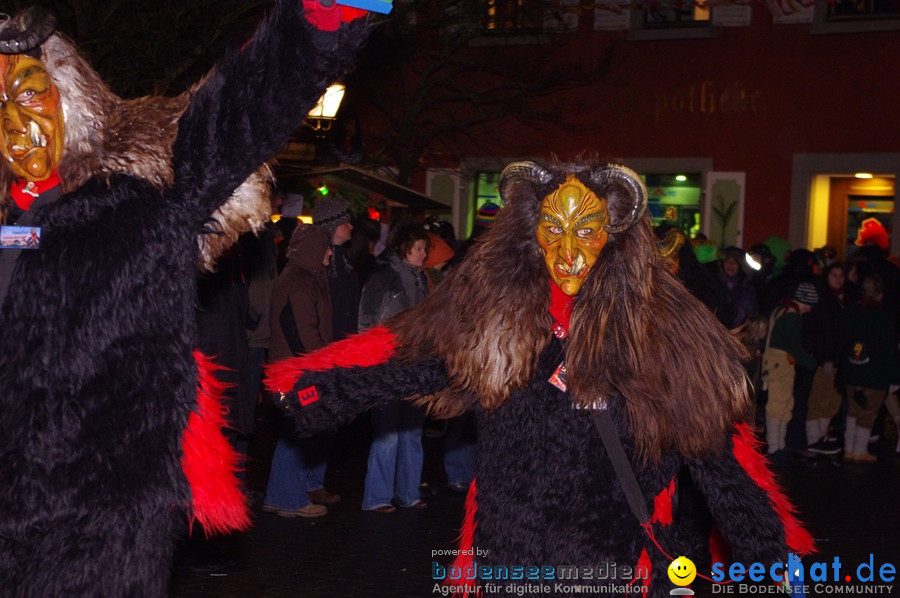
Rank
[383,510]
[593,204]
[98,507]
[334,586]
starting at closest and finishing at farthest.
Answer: [98,507], [593,204], [334,586], [383,510]

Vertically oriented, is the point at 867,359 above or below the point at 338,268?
below

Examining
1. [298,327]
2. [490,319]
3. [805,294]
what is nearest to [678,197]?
[805,294]

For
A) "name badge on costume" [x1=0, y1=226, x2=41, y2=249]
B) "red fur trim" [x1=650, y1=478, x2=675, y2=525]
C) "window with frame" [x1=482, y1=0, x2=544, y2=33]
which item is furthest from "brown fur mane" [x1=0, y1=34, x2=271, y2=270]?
"window with frame" [x1=482, y1=0, x2=544, y2=33]

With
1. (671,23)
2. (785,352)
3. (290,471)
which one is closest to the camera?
(290,471)

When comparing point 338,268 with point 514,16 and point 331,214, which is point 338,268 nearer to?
point 331,214

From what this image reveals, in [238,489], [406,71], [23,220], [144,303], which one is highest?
[406,71]

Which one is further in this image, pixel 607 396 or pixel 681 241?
pixel 681 241

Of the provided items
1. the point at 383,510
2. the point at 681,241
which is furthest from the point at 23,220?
the point at 383,510

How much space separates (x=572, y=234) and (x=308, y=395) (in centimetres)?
101

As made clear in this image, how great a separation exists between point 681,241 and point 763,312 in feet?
13.7

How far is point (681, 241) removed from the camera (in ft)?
24.2

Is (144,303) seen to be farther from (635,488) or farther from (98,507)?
(635,488)

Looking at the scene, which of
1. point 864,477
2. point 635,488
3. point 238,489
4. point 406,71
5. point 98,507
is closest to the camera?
point 98,507

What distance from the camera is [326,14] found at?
2645 mm
